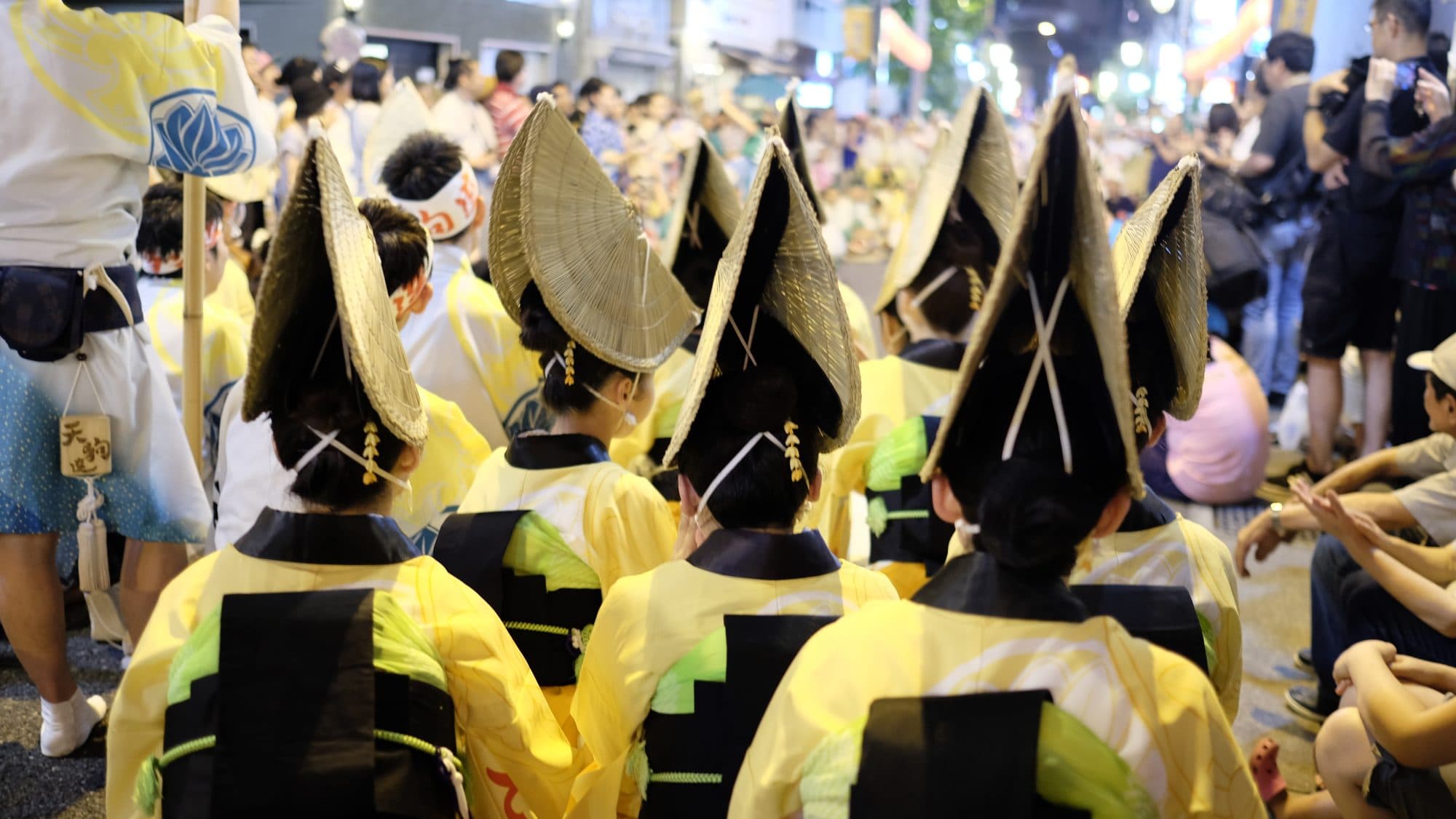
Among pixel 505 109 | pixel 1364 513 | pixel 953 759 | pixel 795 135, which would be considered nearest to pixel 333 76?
pixel 505 109

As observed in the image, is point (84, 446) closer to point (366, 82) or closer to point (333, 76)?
point (366, 82)

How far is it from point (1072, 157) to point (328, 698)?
92 cm

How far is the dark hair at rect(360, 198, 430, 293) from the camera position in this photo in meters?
2.30

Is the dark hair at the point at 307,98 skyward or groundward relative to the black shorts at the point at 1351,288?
skyward

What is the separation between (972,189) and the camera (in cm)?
273

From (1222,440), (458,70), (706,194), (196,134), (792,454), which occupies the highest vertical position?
(458,70)

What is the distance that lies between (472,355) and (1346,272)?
3398 mm

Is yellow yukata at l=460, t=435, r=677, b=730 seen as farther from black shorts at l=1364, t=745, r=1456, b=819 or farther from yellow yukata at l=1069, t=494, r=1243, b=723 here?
black shorts at l=1364, t=745, r=1456, b=819

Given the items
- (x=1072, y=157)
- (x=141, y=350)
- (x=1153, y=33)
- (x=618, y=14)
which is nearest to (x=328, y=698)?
(x=1072, y=157)

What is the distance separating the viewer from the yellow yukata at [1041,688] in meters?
1.12

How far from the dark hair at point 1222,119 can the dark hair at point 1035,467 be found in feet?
22.3

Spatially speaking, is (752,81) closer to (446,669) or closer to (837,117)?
(837,117)

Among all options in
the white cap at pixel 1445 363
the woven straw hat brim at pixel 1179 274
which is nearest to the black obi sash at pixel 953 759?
the woven straw hat brim at pixel 1179 274

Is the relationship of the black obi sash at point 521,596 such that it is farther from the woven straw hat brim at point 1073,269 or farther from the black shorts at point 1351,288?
the black shorts at point 1351,288
